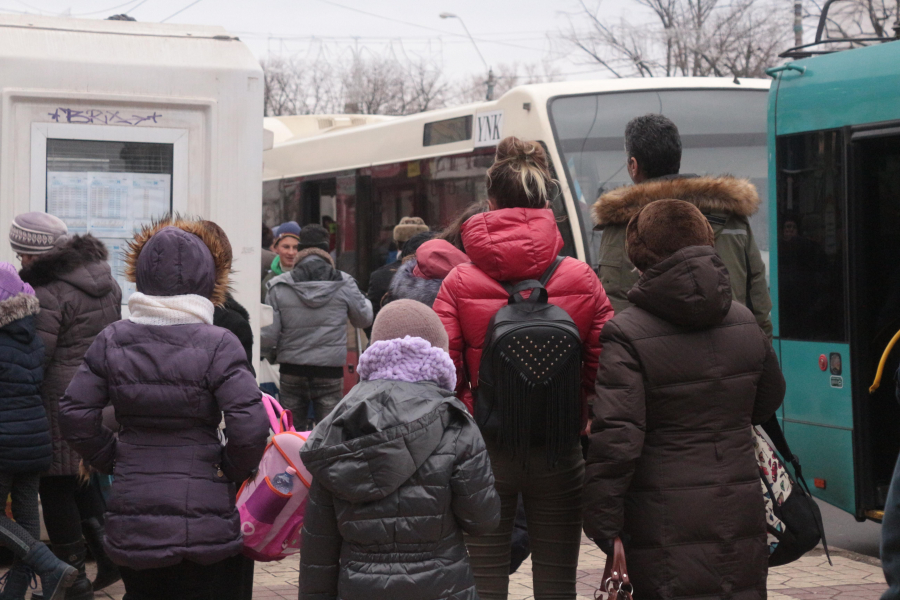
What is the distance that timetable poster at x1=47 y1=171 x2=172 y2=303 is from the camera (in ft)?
20.5

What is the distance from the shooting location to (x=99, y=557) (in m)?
5.62

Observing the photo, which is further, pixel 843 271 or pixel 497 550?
pixel 843 271

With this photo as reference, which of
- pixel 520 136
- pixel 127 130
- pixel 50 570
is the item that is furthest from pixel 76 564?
pixel 520 136

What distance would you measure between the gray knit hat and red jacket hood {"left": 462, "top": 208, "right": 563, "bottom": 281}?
247 centimetres

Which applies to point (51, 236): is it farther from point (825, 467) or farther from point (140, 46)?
point (825, 467)

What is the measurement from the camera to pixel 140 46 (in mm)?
6379

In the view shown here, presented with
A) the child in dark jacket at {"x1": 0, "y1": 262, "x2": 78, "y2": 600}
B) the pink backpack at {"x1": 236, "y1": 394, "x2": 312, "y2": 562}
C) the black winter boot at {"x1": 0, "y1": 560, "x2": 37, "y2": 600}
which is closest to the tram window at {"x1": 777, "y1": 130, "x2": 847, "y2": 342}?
the pink backpack at {"x1": 236, "y1": 394, "x2": 312, "y2": 562}

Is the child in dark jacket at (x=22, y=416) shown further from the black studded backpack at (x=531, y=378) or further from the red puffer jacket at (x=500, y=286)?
the black studded backpack at (x=531, y=378)

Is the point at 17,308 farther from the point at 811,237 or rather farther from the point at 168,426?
the point at 811,237

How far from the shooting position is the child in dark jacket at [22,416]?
483cm

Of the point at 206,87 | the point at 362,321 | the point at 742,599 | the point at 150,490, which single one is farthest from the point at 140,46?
the point at 742,599

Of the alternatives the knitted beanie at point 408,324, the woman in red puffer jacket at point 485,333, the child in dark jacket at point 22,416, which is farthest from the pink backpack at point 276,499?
the child in dark jacket at point 22,416

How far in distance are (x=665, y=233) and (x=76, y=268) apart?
9.71 ft

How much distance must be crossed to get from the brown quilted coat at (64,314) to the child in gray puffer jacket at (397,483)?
245cm
